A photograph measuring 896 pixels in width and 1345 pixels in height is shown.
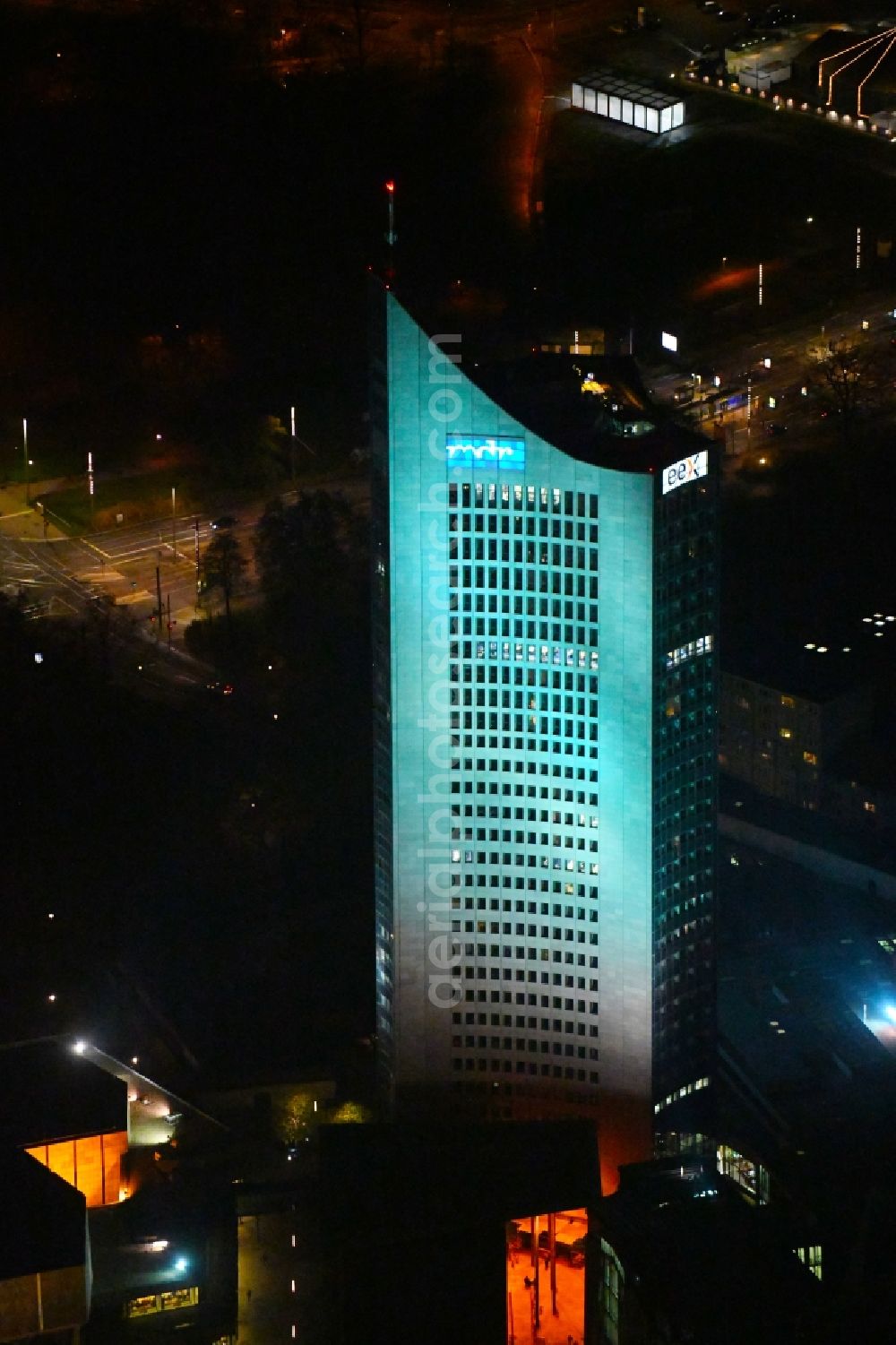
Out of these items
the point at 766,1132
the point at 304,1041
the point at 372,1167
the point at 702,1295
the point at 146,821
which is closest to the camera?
the point at 702,1295

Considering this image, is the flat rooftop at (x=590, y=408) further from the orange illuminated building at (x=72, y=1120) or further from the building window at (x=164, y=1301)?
the building window at (x=164, y=1301)

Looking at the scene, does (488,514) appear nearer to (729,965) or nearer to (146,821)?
(729,965)

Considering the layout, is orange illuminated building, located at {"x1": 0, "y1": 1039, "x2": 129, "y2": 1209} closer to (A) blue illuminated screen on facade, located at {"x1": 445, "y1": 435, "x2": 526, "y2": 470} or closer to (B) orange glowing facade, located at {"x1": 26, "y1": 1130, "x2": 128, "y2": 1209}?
(B) orange glowing facade, located at {"x1": 26, "y1": 1130, "x2": 128, "y2": 1209}

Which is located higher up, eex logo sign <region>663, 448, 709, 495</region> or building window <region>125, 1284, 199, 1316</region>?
eex logo sign <region>663, 448, 709, 495</region>

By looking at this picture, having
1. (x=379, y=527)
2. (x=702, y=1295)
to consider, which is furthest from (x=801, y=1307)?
(x=379, y=527)

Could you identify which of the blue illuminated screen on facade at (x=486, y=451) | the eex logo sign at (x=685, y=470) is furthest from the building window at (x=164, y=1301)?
the eex logo sign at (x=685, y=470)

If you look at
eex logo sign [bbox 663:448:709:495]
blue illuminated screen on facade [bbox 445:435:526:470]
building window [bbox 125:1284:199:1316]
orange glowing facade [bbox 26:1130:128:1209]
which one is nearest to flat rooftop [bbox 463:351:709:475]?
eex logo sign [bbox 663:448:709:495]
